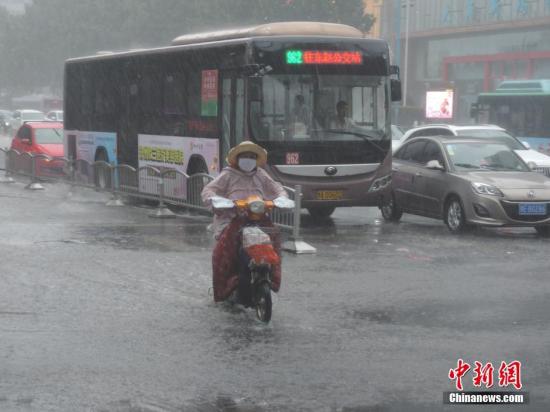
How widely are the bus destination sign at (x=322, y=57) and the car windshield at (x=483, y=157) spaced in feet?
7.19

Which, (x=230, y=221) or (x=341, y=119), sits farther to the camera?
(x=341, y=119)

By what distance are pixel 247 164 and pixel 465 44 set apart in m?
56.4

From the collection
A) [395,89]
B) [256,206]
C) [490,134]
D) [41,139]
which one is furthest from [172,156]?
[256,206]

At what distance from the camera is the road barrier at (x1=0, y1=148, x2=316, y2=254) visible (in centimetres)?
1448

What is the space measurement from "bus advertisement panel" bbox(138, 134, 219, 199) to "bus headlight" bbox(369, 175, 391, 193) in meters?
2.67

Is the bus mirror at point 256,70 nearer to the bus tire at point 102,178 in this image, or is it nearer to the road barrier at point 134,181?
A: the road barrier at point 134,181

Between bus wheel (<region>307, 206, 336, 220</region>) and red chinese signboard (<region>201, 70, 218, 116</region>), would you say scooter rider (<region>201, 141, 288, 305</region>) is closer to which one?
red chinese signboard (<region>201, 70, 218, 116</region>)

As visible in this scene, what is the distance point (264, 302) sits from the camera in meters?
8.78

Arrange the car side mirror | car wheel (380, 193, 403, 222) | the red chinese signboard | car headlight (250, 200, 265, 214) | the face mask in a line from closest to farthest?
car headlight (250, 200, 265, 214) → the face mask → the car side mirror → the red chinese signboard → car wheel (380, 193, 403, 222)

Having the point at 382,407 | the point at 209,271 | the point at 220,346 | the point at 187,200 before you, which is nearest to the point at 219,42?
the point at 187,200

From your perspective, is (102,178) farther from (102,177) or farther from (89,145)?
(89,145)

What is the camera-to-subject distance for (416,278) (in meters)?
11.4

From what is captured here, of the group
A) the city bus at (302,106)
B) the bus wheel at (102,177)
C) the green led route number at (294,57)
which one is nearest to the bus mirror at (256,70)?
the city bus at (302,106)

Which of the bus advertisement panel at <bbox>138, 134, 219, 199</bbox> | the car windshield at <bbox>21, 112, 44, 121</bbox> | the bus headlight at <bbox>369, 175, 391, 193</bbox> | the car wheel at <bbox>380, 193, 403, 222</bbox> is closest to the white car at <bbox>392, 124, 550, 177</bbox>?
the car wheel at <bbox>380, 193, 403, 222</bbox>
